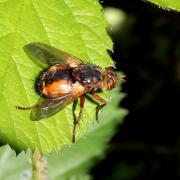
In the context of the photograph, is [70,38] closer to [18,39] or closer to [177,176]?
[18,39]

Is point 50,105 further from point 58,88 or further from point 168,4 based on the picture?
point 168,4

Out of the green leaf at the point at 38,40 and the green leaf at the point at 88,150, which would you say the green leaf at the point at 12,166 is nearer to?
the green leaf at the point at 88,150

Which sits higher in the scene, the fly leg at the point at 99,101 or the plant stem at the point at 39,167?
the fly leg at the point at 99,101

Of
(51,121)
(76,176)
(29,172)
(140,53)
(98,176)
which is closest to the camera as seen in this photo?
(51,121)

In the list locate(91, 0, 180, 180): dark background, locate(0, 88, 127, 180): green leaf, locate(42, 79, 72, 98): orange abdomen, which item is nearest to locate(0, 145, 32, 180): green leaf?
locate(0, 88, 127, 180): green leaf

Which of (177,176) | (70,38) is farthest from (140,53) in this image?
(70,38)

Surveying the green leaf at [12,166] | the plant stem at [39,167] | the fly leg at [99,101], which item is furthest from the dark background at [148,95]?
the fly leg at [99,101]

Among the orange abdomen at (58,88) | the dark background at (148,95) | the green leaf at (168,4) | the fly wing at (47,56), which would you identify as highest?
the green leaf at (168,4)
